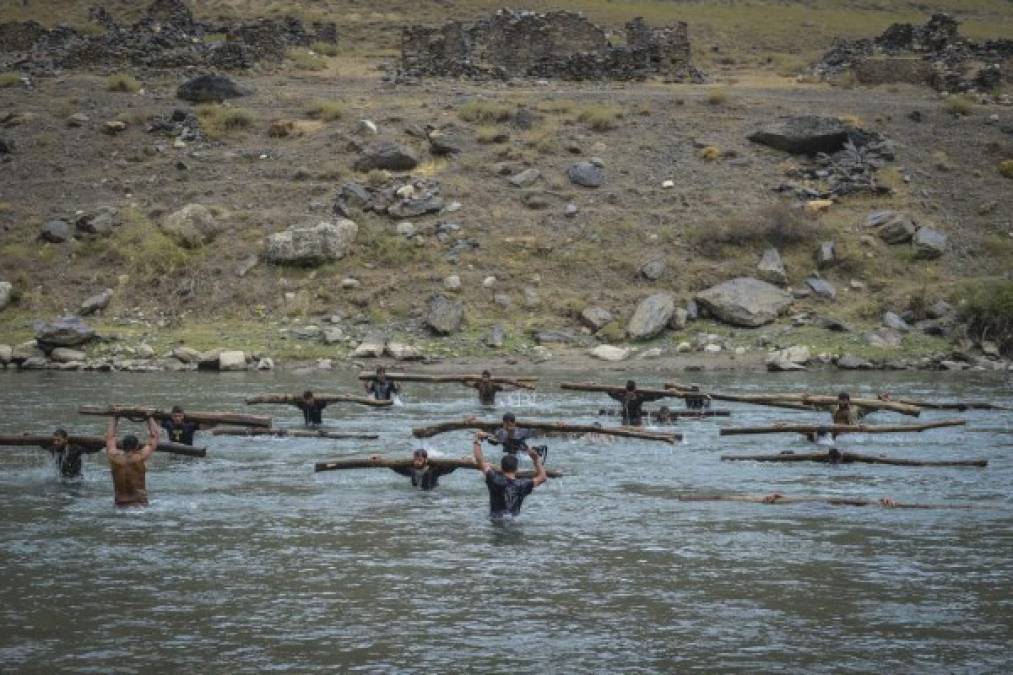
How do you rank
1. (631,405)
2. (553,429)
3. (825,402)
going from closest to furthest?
(553,429) → (825,402) → (631,405)

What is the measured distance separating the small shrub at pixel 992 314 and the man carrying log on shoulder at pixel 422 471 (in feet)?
76.3

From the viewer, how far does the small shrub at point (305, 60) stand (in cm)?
6119

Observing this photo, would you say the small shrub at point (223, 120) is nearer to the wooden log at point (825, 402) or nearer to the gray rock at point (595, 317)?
the gray rock at point (595, 317)

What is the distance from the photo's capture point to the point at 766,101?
5478 cm

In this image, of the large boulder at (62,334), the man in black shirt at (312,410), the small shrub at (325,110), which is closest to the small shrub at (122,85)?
the small shrub at (325,110)

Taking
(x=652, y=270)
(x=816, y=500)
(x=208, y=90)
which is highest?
Answer: (x=208, y=90)

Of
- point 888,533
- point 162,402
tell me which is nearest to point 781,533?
point 888,533

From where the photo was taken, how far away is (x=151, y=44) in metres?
59.5

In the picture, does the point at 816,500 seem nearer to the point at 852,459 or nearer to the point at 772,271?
the point at 852,459

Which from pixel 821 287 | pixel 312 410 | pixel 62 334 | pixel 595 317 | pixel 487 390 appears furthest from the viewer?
pixel 821 287

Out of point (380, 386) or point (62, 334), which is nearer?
point (380, 386)

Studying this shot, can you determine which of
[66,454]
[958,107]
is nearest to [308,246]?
[66,454]

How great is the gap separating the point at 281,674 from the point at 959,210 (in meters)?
39.8

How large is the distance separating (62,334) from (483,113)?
2009cm
